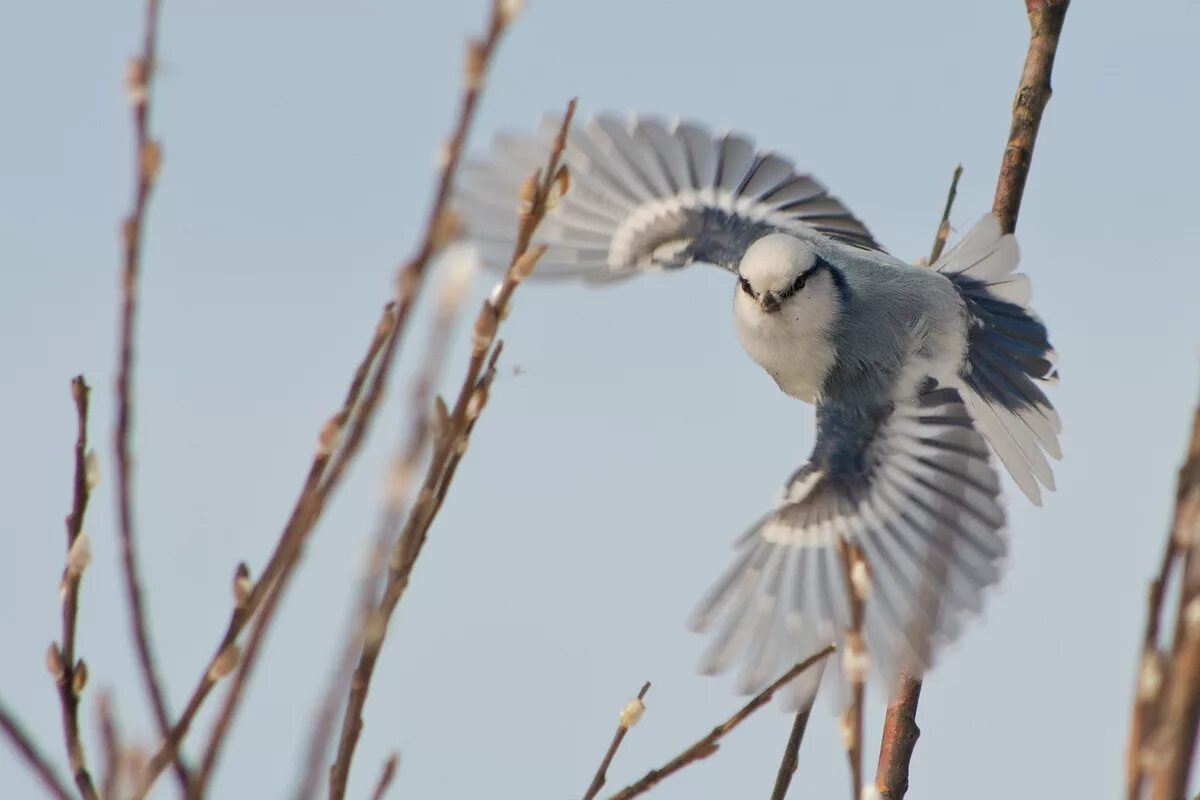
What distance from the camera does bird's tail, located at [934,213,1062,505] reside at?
1.84 meters

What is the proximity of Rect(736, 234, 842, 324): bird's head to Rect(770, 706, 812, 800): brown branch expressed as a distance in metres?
0.84

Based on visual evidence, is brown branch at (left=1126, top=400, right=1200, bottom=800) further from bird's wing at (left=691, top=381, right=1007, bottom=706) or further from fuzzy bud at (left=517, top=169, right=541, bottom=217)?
bird's wing at (left=691, top=381, right=1007, bottom=706)

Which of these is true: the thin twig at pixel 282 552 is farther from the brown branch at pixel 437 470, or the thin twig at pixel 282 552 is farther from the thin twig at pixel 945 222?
the thin twig at pixel 945 222

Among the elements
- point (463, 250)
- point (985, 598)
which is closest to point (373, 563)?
point (463, 250)

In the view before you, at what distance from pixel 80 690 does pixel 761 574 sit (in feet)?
3.80

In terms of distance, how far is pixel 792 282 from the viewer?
1697 millimetres

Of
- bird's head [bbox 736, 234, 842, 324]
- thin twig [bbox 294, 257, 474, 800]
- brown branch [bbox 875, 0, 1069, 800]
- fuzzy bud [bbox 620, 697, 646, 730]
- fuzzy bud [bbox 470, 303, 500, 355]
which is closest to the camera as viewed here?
thin twig [bbox 294, 257, 474, 800]

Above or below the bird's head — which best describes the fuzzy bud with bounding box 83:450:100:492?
below

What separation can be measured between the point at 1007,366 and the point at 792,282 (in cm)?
39

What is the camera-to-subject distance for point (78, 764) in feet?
1.61

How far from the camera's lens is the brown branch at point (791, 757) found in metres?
0.79

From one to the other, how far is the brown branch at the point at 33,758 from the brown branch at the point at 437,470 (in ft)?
0.30

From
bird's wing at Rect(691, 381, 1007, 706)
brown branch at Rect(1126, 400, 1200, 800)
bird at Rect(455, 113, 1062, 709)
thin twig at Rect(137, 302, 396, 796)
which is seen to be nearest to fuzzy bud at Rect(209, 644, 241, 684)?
thin twig at Rect(137, 302, 396, 796)

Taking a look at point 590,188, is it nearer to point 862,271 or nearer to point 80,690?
point 862,271
